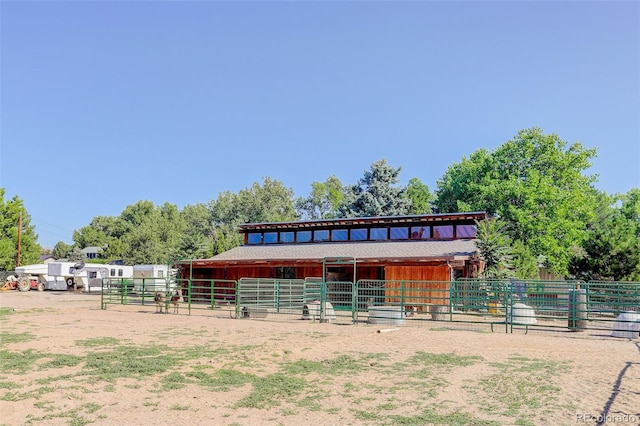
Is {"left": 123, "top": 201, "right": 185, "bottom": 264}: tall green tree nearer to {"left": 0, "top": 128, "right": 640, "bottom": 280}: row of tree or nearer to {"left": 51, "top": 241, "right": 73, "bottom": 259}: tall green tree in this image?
{"left": 0, "top": 128, "right": 640, "bottom": 280}: row of tree

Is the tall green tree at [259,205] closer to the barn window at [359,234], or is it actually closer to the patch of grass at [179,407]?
the barn window at [359,234]

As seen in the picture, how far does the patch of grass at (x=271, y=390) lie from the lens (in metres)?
8.63

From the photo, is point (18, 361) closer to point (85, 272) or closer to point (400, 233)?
point (400, 233)

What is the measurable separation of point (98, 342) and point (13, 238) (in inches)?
1913

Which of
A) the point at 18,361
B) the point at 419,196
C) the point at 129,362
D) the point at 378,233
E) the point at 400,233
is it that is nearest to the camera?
the point at 129,362

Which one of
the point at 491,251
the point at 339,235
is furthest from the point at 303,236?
the point at 491,251

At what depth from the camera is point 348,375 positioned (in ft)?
34.0

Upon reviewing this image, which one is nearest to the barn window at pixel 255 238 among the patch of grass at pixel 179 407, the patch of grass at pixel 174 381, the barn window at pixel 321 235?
the barn window at pixel 321 235

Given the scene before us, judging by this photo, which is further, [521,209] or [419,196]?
[419,196]

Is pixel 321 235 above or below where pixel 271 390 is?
above

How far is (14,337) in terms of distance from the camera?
1456 cm

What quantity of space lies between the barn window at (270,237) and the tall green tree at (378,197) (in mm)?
17068

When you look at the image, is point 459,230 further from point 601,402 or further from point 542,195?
point 601,402

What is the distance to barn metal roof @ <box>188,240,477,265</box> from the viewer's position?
85.5 ft
